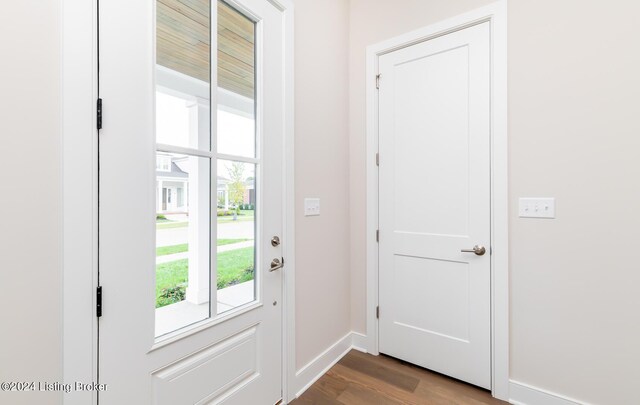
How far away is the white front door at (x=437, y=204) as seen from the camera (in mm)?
1805

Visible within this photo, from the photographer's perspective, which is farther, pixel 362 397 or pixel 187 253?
pixel 362 397

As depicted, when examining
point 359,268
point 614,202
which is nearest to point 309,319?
point 359,268

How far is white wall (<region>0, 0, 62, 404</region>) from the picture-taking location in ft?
2.52

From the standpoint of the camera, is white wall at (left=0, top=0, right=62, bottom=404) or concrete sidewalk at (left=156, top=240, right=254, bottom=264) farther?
concrete sidewalk at (left=156, top=240, right=254, bottom=264)

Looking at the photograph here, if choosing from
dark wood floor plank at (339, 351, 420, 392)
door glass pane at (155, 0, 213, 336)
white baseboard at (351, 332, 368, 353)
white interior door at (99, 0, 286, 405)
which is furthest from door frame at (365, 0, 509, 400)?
door glass pane at (155, 0, 213, 336)

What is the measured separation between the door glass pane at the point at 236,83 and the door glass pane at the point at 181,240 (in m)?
0.21

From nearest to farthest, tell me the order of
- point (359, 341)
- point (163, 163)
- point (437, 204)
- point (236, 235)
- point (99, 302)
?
point (99, 302), point (163, 163), point (236, 235), point (437, 204), point (359, 341)

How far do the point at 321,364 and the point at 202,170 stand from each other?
159cm

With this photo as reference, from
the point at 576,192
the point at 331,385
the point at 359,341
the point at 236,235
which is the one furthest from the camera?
the point at 359,341

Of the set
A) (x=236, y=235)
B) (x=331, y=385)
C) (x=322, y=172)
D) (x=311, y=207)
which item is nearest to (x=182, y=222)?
(x=236, y=235)

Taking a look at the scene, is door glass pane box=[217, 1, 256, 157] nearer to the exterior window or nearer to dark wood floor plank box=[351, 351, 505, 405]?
Answer: the exterior window

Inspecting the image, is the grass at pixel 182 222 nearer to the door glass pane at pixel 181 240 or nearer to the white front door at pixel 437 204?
the door glass pane at pixel 181 240

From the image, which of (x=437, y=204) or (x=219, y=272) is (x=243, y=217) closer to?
(x=219, y=272)

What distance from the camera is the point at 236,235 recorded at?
55.6 inches
